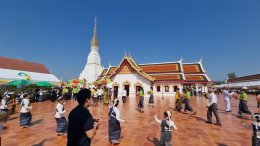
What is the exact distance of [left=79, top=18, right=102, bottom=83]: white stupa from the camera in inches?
1932

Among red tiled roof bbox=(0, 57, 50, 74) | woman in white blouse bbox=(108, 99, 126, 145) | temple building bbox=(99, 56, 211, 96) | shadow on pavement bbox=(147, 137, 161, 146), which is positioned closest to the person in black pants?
woman in white blouse bbox=(108, 99, 126, 145)

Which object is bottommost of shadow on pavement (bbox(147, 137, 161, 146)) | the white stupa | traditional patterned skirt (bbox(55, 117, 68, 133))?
shadow on pavement (bbox(147, 137, 161, 146))

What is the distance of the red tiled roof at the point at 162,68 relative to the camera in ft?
95.2

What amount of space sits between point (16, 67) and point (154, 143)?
28.1m

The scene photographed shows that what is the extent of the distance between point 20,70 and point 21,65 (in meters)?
1.68

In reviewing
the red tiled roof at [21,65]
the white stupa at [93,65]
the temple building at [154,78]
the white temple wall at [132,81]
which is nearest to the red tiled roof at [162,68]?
the temple building at [154,78]

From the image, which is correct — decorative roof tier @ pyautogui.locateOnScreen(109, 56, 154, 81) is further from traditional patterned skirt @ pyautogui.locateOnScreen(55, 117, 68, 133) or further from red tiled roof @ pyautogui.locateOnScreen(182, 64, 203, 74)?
traditional patterned skirt @ pyautogui.locateOnScreen(55, 117, 68, 133)

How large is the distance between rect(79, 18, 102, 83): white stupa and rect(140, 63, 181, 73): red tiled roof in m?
22.0

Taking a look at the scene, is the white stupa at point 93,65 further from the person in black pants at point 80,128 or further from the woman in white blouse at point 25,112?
the person in black pants at point 80,128

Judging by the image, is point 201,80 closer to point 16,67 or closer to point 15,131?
point 15,131

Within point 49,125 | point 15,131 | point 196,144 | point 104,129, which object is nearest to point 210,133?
point 196,144

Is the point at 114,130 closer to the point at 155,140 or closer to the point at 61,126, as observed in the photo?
the point at 155,140

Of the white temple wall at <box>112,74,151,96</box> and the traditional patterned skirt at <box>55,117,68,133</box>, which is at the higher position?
the white temple wall at <box>112,74,151,96</box>

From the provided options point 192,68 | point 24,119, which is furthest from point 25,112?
point 192,68
